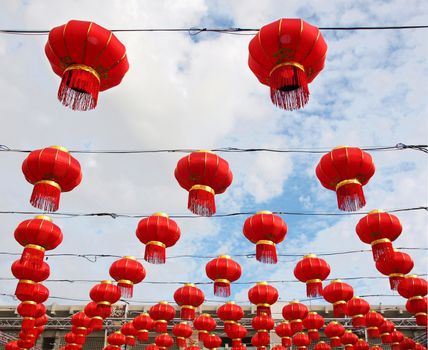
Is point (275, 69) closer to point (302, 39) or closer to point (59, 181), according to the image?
point (302, 39)

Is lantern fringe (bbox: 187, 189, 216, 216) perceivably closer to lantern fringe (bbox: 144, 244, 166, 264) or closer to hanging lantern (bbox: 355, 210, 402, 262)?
lantern fringe (bbox: 144, 244, 166, 264)

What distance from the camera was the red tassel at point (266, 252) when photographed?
6.89 m

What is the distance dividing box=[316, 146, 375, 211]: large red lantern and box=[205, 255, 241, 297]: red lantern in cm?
328

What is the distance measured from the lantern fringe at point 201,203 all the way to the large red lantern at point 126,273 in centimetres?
351

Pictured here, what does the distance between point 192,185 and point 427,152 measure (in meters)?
3.99

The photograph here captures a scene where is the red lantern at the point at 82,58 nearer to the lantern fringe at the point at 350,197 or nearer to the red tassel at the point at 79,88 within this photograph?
the red tassel at the point at 79,88

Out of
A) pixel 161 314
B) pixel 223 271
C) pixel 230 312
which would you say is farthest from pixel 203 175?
pixel 161 314

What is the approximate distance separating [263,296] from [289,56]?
6.59 metres

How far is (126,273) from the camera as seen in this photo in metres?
8.59

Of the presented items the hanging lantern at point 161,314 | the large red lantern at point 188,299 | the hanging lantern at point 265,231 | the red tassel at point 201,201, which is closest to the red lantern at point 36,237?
the red tassel at point 201,201

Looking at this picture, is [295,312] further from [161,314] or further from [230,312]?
[161,314]

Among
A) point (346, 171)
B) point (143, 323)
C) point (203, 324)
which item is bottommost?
point (203, 324)

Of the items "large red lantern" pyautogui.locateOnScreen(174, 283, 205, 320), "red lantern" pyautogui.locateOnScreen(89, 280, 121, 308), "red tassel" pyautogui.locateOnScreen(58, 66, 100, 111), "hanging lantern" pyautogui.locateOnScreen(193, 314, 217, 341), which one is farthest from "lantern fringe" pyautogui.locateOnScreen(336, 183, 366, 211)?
"hanging lantern" pyautogui.locateOnScreen(193, 314, 217, 341)

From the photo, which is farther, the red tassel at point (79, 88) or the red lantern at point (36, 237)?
the red lantern at point (36, 237)
